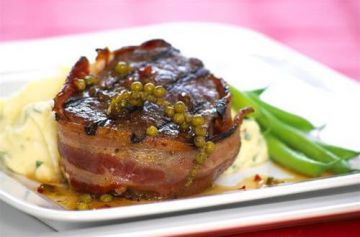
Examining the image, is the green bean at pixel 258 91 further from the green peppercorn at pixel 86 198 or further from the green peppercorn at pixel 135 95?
the green peppercorn at pixel 86 198

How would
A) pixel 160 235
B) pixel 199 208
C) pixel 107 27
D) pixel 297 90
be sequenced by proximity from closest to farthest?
1. pixel 160 235
2. pixel 199 208
3. pixel 297 90
4. pixel 107 27

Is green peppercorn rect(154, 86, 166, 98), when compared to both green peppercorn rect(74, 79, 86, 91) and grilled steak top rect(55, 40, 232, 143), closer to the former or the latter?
grilled steak top rect(55, 40, 232, 143)

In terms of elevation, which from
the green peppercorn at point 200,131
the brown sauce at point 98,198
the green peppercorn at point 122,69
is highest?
the green peppercorn at point 122,69

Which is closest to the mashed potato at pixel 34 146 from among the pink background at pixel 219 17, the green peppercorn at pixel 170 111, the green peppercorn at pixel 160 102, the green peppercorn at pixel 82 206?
the green peppercorn at pixel 82 206

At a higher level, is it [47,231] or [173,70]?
[173,70]

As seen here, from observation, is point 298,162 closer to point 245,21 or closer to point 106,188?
point 106,188

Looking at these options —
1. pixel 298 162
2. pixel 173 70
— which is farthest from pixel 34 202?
pixel 298 162

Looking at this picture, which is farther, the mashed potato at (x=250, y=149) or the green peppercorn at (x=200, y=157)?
the mashed potato at (x=250, y=149)

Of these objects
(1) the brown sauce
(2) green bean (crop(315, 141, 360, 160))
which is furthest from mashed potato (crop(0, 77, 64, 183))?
(2) green bean (crop(315, 141, 360, 160))
